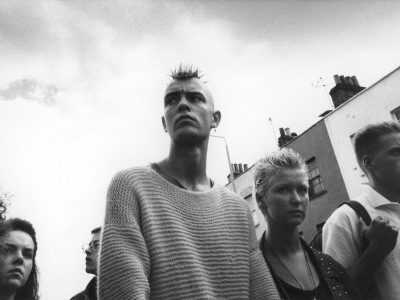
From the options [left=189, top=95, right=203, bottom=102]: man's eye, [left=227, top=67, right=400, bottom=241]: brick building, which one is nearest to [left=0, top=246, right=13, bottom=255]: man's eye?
[left=189, top=95, right=203, bottom=102]: man's eye

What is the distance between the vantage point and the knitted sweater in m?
1.42

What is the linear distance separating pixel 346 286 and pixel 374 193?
816 mm

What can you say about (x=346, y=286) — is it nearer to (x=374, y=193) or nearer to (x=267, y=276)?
(x=267, y=276)

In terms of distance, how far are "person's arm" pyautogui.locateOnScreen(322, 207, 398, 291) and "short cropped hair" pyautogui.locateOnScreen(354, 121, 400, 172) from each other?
1.75ft

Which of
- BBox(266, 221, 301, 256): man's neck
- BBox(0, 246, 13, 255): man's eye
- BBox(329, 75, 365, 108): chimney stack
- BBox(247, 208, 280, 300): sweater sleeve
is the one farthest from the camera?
BBox(329, 75, 365, 108): chimney stack

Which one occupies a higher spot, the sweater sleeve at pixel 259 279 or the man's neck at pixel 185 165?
the man's neck at pixel 185 165

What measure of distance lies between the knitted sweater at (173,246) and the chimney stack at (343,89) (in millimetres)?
14363

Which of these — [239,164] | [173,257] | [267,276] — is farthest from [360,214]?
[239,164]

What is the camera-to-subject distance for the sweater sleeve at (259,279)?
6.10 feet

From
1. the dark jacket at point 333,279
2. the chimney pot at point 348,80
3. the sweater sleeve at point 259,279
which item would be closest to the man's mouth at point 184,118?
the sweater sleeve at point 259,279

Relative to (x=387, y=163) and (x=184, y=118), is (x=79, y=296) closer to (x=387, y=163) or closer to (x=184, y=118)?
(x=184, y=118)

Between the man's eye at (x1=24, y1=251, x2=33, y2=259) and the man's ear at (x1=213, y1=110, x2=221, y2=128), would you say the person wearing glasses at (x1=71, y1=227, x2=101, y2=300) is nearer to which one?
the man's eye at (x1=24, y1=251, x2=33, y2=259)

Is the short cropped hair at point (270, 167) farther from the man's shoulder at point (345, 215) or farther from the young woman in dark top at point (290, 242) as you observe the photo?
the man's shoulder at point (345, 215)

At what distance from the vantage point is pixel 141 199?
1639mm
